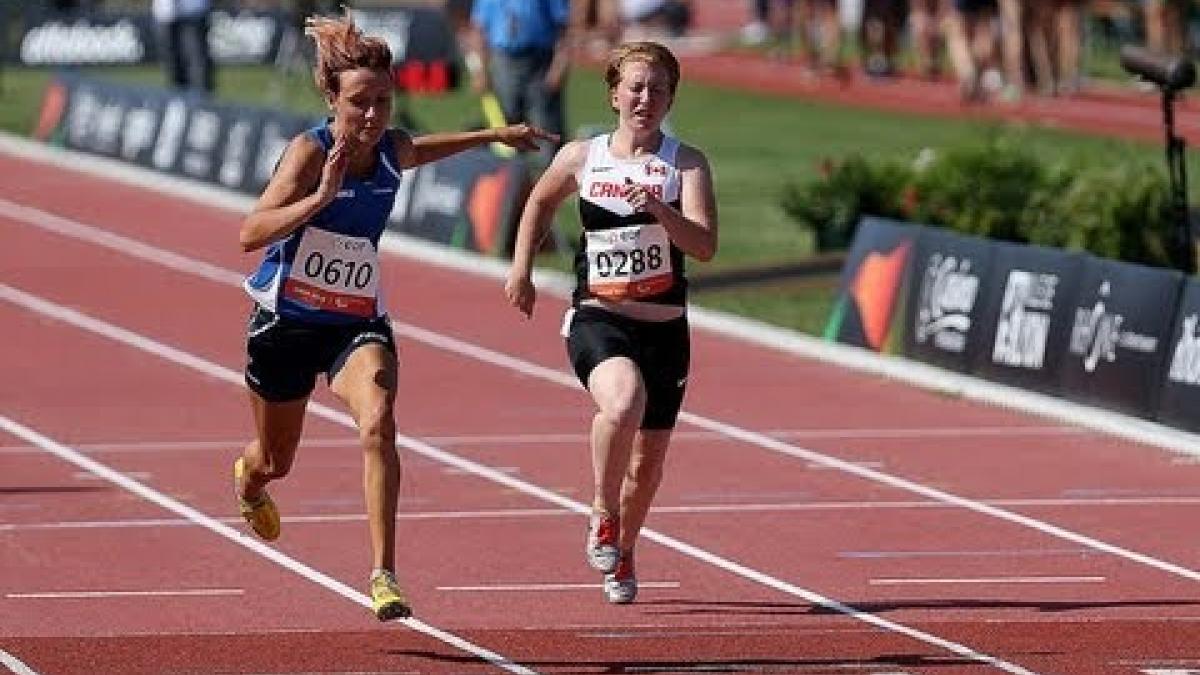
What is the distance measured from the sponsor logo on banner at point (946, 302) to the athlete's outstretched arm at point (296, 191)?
8489mm

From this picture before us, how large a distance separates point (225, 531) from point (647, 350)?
114 inches

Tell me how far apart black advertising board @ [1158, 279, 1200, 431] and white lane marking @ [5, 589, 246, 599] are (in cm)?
623

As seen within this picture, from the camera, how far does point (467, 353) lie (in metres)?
21.2

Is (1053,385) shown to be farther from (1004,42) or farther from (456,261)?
(1004,42)

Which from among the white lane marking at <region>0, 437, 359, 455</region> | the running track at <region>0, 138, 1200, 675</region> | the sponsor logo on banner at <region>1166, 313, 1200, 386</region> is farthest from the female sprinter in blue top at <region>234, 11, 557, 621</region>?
the sponsor logo on banner at <region>1166, 313, 1200, 386</region>

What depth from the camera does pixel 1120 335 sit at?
60.2 ft

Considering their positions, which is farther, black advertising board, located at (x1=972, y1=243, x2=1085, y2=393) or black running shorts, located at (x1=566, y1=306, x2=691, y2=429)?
black advertising board, located at (x1=972, y1=243, x2=1085, y2=393)

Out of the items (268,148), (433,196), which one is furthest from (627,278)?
(268,148)

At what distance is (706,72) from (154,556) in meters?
28.0

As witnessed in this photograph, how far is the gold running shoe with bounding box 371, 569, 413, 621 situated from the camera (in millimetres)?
11523

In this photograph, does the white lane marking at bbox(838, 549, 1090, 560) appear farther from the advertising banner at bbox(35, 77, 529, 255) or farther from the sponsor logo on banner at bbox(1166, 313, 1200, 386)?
the advertising banner at bbox(35, 77, 529, 255)

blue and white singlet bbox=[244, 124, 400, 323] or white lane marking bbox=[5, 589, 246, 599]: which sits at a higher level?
blue and white singlet bbox=[244, 124, 400, 323]

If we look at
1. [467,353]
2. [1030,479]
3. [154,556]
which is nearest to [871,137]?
[467,353]

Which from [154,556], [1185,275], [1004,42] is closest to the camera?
[154,556]
